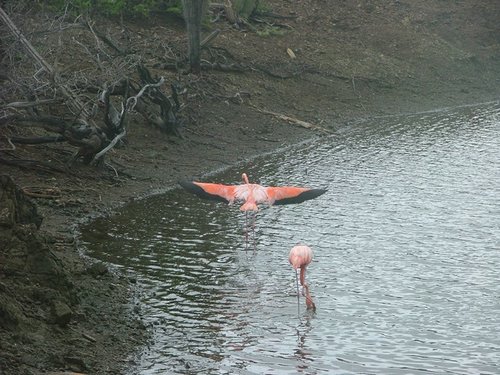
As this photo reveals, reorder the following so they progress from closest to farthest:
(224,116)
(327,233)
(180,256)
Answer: (180,256)
(327,233)
(224,116)

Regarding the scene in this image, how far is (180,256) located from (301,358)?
3.59m

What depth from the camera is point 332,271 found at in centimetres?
1245

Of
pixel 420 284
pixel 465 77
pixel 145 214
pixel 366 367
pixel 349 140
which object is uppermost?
pixel 465 77

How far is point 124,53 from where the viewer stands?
66.8ft

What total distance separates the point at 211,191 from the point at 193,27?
8.86 meters

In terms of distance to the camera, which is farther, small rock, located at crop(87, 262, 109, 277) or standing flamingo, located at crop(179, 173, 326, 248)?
standing flamingo, located at crop(179, 173, 326, 248)

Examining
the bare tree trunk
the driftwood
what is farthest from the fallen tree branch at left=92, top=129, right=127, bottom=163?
the bare tree trunk

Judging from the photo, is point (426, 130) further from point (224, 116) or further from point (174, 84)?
point (174, 84)

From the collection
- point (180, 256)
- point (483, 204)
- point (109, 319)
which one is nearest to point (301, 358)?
point (109, 319)

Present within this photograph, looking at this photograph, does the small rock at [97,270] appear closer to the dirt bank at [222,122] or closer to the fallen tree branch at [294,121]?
the dirt bank at [222,122]

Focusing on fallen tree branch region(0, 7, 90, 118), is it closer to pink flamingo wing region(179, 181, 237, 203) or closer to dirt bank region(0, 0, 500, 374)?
dirt bank region(0, 0, 500, 374)

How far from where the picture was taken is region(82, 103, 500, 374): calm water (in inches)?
381

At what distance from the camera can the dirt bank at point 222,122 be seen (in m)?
9.26

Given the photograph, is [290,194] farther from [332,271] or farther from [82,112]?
[82,112]
